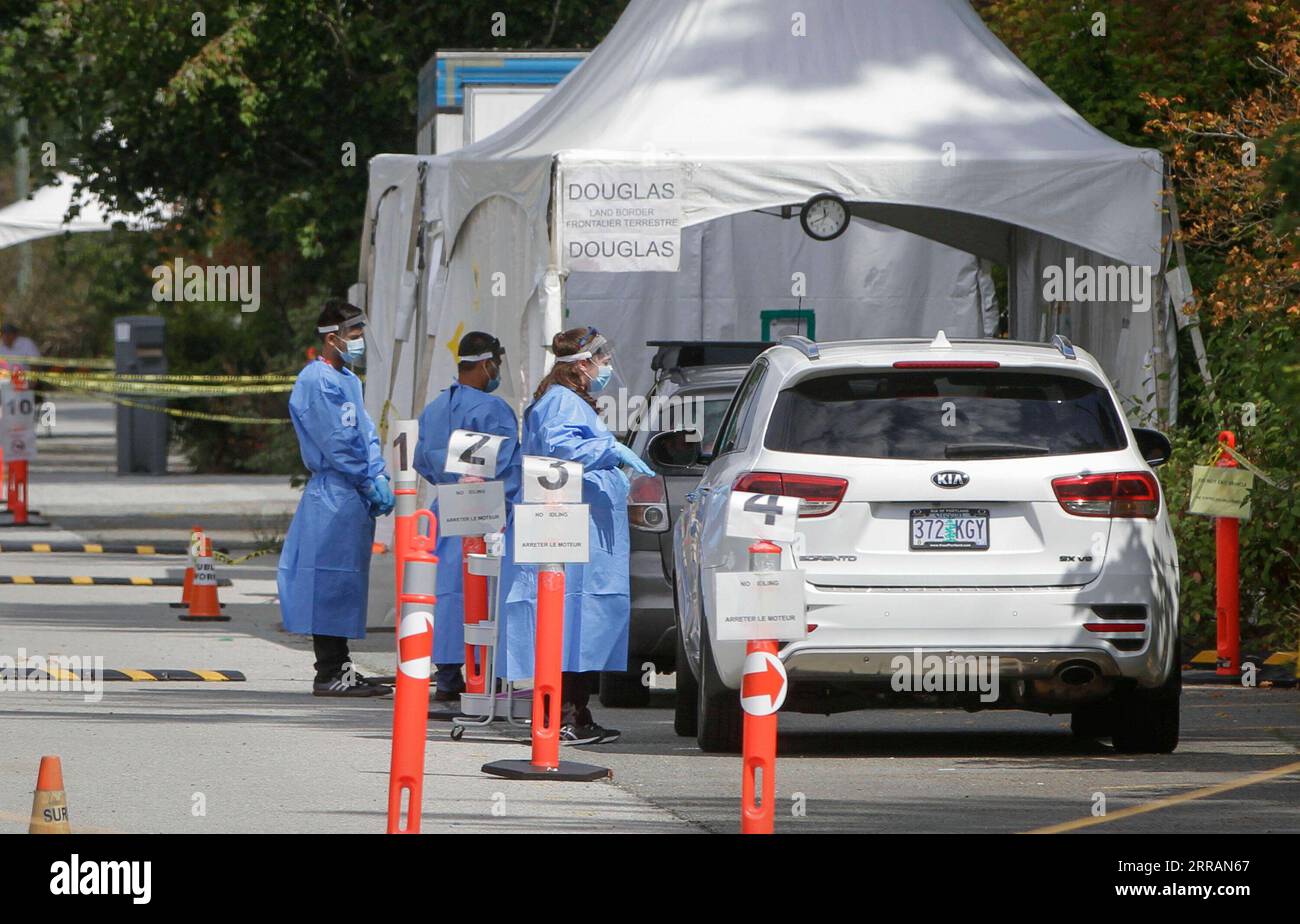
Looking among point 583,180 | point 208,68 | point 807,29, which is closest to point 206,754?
point 583,180

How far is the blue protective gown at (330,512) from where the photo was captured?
1398 centimetres

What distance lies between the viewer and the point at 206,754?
11.3 metres

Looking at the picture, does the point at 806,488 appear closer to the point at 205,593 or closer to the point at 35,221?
the point at 205,593

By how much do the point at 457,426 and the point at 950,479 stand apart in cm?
350

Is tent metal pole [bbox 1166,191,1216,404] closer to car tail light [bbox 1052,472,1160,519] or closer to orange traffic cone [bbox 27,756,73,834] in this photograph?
car tail light [bbox 1052,472,1160,519]

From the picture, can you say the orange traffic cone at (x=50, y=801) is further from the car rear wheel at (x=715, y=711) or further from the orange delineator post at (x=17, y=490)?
the orange delineator post at (x=17, y=490)

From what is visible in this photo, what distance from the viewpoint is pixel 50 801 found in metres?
7.60

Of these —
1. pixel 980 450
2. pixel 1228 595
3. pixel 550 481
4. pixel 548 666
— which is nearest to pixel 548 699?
pixel 548 666

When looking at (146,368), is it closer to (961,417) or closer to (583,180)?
(583,180)

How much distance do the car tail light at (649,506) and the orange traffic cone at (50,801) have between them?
5622mm

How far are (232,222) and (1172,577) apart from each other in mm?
19508

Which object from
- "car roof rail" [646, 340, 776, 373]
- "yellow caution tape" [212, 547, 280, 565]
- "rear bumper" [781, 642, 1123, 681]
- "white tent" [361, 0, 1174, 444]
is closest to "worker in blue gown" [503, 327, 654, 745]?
→ "rear bumper" [781, 642, 1123, 681]
